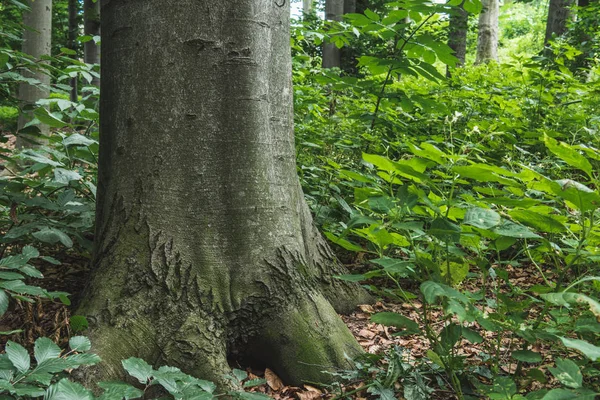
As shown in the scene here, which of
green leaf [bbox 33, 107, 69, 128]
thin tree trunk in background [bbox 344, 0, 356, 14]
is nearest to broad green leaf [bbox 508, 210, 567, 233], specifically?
green leaf [bbox 33, 107, 69, 128]

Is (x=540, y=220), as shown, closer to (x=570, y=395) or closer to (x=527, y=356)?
(x=527, y=356)

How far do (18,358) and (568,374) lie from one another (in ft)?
4.66

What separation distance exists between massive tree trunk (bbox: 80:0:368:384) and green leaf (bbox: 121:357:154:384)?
509 mm

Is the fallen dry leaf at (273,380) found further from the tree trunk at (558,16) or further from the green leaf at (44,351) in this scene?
the tree trunk at (558,16)

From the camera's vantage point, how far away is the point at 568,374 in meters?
1.22

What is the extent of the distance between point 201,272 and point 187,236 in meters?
0.16

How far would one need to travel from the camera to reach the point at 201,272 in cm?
200

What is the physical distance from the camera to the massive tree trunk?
1.97m

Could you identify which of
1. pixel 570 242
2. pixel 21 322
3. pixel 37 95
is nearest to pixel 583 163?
pixel 570 242

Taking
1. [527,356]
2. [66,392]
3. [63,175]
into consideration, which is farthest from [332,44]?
[66,392]

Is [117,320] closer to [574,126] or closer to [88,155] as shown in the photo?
[88,155]

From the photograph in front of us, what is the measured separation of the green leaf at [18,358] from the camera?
127 cm

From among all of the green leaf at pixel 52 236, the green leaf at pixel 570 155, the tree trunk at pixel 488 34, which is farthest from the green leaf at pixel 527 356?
the tree trunk at pixel 488 34

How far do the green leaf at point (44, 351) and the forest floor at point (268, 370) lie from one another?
0.51m
